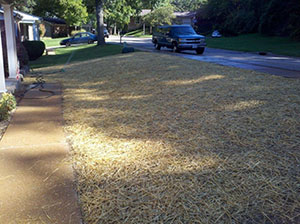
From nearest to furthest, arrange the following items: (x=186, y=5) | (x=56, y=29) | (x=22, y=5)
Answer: (x=22, y=5), (x=56, y=29), (x=186, y=5)

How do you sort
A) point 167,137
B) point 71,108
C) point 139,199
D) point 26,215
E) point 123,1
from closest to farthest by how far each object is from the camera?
point 26,215, point 139,199, point 167,137, point 71,108, point 123,1

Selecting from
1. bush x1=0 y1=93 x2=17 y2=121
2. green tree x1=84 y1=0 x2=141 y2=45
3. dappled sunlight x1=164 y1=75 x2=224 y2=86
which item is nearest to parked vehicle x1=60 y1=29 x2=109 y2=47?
green tree x1=84 y1=0 x2=141 y2=45

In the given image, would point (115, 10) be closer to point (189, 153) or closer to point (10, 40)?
point (10, 40)

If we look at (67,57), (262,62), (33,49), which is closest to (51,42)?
(67,57)

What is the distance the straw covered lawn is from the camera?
119 inches

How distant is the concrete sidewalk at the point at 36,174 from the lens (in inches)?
117

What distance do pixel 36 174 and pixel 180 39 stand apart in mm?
17299

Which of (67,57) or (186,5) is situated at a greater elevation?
(186,5)

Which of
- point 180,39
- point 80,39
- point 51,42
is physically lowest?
point 51,42

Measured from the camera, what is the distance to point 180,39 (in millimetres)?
19953

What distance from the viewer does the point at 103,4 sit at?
95.8 feet

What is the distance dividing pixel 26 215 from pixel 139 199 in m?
1.04

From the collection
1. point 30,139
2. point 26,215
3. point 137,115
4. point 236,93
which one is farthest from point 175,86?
point 26,215

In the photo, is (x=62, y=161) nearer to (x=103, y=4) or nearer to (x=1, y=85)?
(x=1, y=85)
